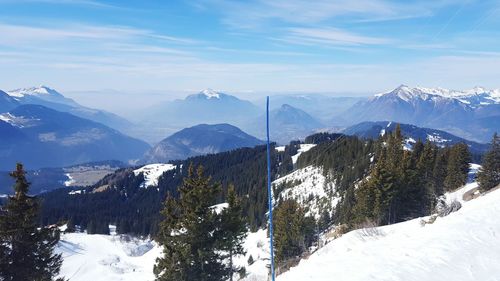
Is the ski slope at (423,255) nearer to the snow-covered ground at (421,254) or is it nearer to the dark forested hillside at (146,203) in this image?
the snow-covered ground at (421,254)

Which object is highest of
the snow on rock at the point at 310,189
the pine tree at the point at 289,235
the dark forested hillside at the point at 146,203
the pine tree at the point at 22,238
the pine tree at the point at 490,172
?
the pine tree at the point at 22,238

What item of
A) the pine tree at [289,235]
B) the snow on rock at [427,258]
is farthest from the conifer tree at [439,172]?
the snow on rock at [427,258]

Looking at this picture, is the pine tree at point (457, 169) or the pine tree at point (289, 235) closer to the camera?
the pine tree at point (289, 235)

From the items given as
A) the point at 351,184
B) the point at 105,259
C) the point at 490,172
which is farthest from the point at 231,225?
the point at 105,259

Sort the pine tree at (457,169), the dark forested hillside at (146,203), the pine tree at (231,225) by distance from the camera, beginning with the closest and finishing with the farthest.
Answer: the pine tree at (231,225) → the pine tree at (457,169) → the dark forested hillside at (146,203)

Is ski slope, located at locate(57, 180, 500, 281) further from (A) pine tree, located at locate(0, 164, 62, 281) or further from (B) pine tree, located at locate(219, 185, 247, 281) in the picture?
(A) pine tree, located at locate(0, 164, 62, 281)

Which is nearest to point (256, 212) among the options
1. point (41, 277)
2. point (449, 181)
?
point (449, 181)

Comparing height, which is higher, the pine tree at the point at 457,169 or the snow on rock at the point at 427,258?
the snow on rock at the point at 427,258
